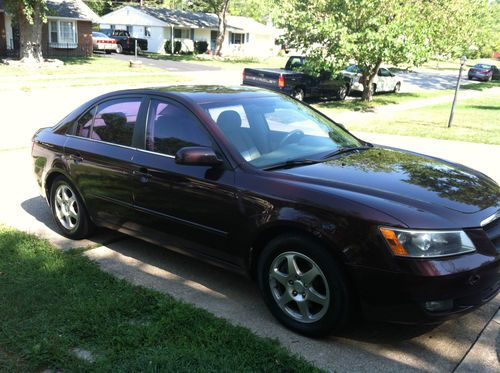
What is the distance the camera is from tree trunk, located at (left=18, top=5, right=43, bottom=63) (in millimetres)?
27703

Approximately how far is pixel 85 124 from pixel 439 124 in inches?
466

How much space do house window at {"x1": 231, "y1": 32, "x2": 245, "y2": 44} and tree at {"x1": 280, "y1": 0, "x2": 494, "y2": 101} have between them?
1542 inches

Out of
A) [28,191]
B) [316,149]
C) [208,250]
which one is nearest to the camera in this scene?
[208,250]

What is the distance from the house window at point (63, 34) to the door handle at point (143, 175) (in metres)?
37.4

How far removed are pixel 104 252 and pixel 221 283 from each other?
4.38 ft

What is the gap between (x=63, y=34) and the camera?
125 ft

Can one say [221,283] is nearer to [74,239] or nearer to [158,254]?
[158,254]

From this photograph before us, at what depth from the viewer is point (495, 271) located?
3.18m

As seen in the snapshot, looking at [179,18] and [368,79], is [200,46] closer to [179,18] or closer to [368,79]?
[179,18]

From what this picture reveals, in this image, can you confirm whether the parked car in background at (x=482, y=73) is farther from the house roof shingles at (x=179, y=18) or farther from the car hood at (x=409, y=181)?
the car hood at (x=409, y=181)

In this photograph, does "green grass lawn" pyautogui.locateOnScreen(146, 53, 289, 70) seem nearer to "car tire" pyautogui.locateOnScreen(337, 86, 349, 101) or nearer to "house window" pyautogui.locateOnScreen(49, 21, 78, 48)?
"house window" pyautogui.locateOnScreen(49, 21, 78, 48)

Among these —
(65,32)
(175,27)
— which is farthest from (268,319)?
(175,27)

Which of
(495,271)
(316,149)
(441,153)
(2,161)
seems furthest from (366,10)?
(495,271)

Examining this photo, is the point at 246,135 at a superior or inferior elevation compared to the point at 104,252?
superior
